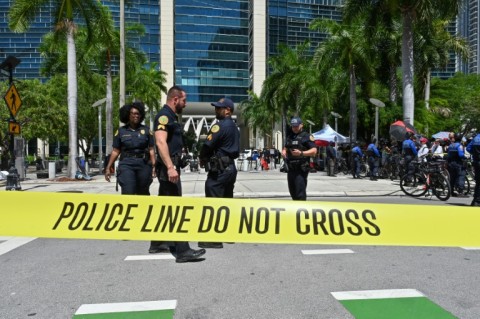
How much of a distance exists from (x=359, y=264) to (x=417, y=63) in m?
26.1

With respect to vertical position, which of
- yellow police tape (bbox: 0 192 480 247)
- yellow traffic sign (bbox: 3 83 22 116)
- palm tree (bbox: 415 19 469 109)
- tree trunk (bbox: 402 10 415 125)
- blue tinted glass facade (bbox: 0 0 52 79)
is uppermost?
blue tinted glass facade (bbox: 0 0 52 79)

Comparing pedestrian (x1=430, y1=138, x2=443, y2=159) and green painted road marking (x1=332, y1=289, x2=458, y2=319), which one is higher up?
pedestrian (x1=430, y1=138, x2=443, y2=159)

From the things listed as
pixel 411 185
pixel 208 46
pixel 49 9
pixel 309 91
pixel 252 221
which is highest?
pixel 208 46

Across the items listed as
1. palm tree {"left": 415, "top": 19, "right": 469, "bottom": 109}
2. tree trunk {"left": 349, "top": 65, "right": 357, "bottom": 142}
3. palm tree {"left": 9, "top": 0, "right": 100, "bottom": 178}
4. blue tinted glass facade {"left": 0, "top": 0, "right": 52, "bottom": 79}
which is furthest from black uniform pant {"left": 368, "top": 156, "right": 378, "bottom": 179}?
blue tinted glass facade {"left": 0, "top": 0, "right": 52, "bottom": 79}

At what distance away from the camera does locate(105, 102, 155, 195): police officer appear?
17.6ft

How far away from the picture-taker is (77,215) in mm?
3846

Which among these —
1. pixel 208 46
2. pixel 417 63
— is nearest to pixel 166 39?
pixel 208 46

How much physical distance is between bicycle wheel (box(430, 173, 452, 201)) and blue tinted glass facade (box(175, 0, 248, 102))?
213 ft

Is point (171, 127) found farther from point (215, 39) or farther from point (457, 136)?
point (215, 39)

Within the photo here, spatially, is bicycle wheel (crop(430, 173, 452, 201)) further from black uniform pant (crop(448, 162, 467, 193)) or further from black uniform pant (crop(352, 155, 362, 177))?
black uniform pant (crop(352, 155, 362, 177))

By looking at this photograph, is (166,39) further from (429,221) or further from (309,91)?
(429,221)

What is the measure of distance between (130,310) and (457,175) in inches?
389

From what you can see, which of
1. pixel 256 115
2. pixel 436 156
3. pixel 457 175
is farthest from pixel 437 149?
pixel 256 115

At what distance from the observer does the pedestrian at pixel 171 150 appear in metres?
4.71
